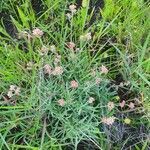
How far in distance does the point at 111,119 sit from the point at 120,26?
400 mm

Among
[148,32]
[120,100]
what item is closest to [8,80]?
[120,100]

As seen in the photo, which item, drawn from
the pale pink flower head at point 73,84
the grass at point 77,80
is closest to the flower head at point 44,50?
the grass at point 77,80

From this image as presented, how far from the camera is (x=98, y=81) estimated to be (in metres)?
1.26

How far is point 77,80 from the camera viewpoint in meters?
1.33

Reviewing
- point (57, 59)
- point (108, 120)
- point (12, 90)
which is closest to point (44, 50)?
point (57, 59)

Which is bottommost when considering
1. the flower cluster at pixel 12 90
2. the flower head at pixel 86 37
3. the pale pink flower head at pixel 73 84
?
the pale pink flower head at pixel 73 84

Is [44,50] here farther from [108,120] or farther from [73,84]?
[108,120]

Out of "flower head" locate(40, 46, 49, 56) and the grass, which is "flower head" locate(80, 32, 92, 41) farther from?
"flower head" locate(40, 46, 49, 56)

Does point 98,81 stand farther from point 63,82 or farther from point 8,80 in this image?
point 8,80

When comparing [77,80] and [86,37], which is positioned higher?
[86,37]

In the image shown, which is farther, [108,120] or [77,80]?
[77,80]

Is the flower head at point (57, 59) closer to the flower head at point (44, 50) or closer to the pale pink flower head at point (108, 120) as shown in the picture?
the flower head at point (44, 50)

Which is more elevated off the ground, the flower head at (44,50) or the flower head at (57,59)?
the flower head at (44,50)

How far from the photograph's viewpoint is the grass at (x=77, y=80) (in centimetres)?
125
